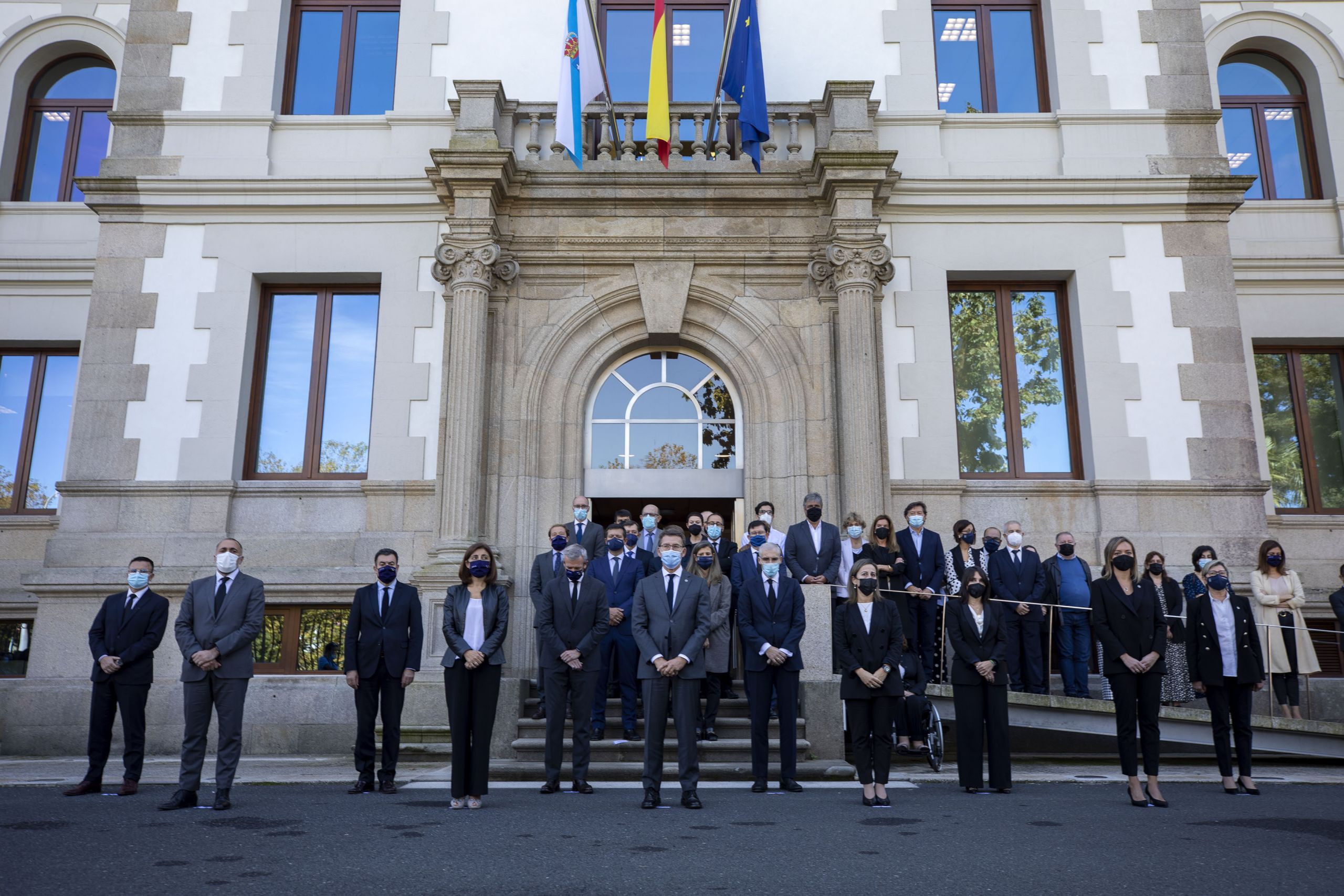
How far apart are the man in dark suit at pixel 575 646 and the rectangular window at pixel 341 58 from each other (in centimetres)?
886

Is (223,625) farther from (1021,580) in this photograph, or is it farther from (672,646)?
(1021,580)

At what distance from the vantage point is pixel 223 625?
8.23 m

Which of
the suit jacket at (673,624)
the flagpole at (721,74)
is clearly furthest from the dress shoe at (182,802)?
the flagpole at (721,74)

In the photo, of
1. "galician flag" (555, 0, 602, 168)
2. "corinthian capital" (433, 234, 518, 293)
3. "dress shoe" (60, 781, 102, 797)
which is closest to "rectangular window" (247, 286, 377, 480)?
"corinthian capital" (433, 234, 518, 293)

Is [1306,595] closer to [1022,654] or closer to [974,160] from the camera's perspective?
[1022,654]

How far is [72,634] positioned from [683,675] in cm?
849

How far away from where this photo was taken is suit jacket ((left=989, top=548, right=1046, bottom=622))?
36.3 feet

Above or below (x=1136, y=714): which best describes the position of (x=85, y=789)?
below

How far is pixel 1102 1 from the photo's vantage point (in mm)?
14492

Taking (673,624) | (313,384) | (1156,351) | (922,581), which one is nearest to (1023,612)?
(922,581)

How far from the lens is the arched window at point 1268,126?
1577 centimetres

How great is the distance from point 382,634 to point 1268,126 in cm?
1571

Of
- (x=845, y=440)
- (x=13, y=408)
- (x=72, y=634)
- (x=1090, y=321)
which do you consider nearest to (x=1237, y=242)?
(x=1090, y=321)

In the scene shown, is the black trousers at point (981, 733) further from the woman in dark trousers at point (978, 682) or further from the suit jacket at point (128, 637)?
the suit jacket at point (128, 637)
